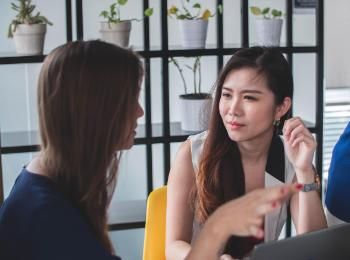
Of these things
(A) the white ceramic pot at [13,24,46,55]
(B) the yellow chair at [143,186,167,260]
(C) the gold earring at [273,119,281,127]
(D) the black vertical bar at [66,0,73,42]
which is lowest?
(B) the yellow chair at [143,186,167,260]

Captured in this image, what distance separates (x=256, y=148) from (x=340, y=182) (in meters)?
0.29

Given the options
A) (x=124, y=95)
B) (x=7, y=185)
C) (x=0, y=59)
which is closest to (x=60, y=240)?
(x=124, y=95)

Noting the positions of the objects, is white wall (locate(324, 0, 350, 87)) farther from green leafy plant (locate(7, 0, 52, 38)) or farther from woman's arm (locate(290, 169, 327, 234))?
woman's arm (locate(290, 169, 327, 234))

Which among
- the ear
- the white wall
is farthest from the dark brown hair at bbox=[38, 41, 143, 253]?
the white wall

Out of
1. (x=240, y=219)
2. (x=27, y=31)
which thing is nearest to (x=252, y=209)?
(x=240, y=219)

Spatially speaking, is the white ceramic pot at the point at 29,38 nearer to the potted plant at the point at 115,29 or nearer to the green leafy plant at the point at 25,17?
the green leafy plant at the point at 25,17

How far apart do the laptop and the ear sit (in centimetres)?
64

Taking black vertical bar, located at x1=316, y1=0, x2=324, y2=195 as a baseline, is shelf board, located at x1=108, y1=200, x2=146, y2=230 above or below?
below

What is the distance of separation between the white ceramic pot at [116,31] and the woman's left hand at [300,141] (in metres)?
1.05

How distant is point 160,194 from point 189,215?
109mm

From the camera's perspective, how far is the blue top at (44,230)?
1098mm

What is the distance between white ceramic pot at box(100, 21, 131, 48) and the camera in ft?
8.41

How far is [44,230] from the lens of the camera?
1.10 meters

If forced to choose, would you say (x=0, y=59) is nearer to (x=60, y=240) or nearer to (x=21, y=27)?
(x=21, y=27)
